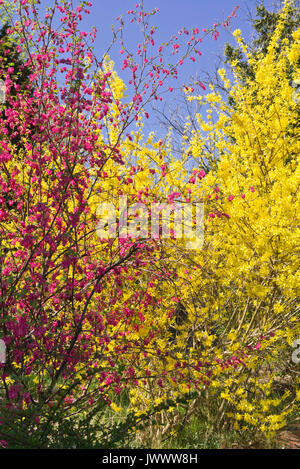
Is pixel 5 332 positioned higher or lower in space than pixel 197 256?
lower

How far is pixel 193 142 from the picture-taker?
5465 millimetres

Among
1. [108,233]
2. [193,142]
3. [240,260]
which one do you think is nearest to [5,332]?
[108,233]

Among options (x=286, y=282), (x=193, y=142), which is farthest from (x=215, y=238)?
(x=193, y=142)

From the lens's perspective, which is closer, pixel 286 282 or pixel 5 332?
pixel 5 332

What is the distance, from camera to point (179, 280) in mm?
4609

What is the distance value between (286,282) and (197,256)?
112 centimetres

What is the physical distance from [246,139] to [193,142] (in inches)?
34.5
